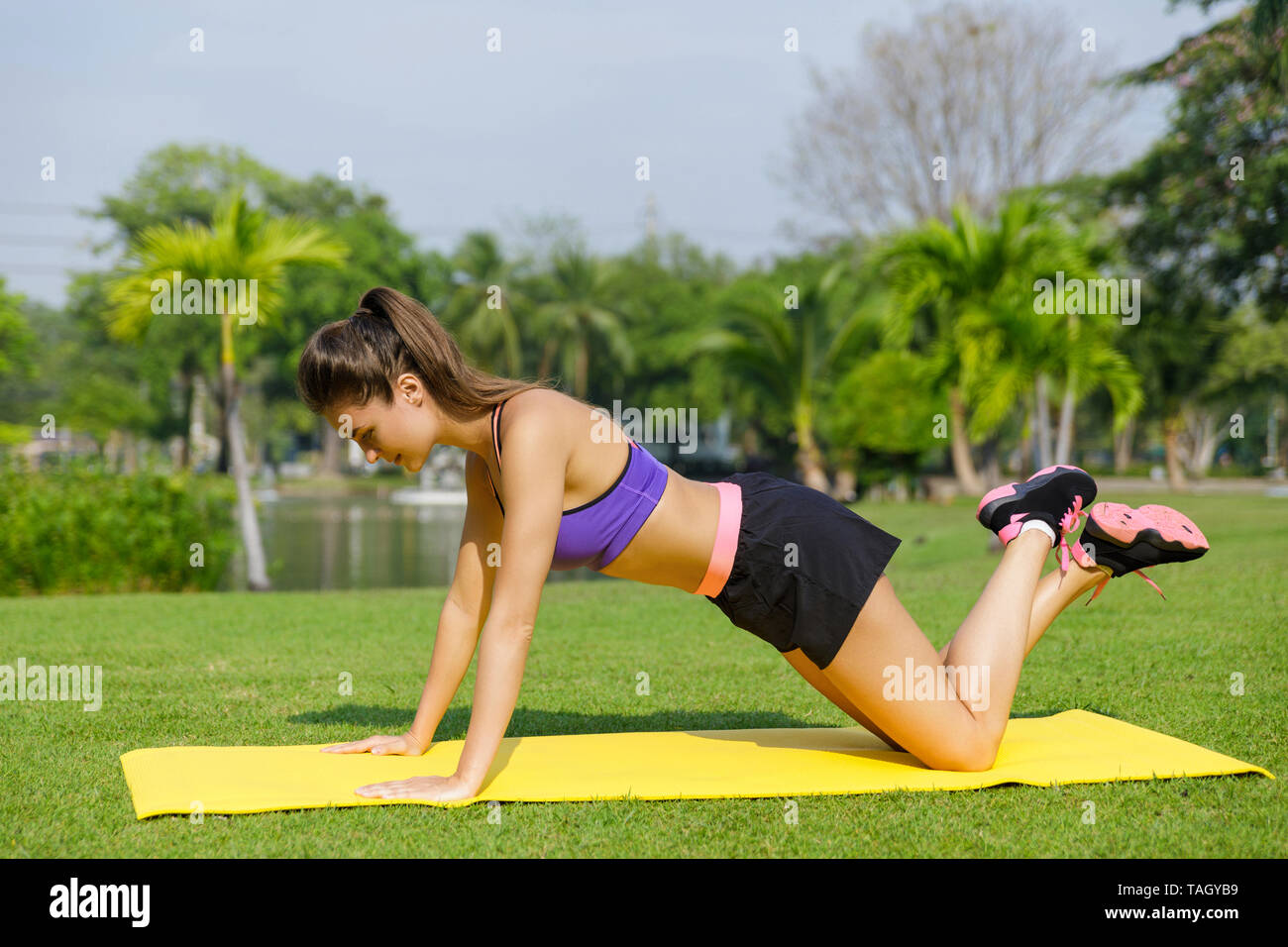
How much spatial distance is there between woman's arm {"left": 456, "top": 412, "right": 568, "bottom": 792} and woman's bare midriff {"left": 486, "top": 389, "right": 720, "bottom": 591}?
90 mm

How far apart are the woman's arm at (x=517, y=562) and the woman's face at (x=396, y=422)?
0.28 m

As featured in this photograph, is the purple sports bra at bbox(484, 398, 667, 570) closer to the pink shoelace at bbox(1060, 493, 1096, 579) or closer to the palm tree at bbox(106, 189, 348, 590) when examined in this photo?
the pink shoelace at bbox(1060, 493, 1096, 579)

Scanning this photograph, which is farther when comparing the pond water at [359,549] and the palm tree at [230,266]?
the pond water at [359,549]

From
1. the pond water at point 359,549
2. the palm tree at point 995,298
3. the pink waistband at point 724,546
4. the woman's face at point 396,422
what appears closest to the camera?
the woman's face at point 396,422

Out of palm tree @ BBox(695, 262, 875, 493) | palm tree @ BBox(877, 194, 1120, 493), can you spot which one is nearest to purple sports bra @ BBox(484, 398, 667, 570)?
palm tree @ BBox(877, 194, 1120, 493)

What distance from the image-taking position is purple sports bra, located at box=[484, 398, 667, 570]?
3018 millimetres

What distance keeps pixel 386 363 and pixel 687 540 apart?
950 mm

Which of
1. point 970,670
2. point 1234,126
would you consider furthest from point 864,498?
point 970,670

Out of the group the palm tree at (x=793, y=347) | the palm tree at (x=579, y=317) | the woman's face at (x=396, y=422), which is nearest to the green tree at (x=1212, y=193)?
the palm tree at (x=793, y=347)

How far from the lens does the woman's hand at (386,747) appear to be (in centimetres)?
353

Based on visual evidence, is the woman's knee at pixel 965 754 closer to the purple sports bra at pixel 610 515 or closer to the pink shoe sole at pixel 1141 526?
the pink shoe sole at pixel 1141 526

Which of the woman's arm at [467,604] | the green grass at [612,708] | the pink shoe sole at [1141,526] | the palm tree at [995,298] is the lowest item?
the green grass at [612,708]
